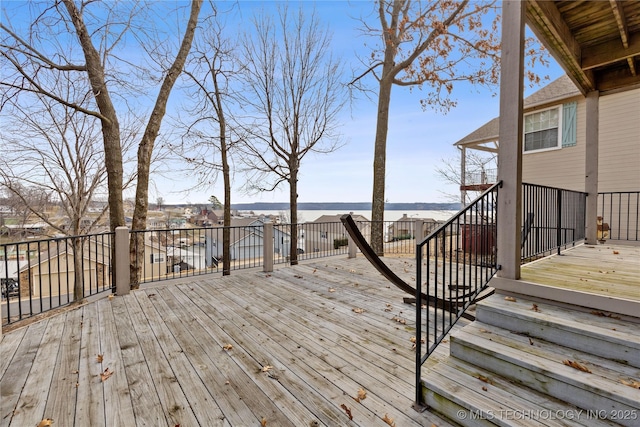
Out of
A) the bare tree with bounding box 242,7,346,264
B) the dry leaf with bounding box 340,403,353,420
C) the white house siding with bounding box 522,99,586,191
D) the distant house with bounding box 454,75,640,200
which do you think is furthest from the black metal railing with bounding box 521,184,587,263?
the bare tree with bounding box 242,7,346,264

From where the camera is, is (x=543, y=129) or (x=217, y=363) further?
(x=543, y=129)

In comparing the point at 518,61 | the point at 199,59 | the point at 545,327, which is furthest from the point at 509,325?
the point at 199,59

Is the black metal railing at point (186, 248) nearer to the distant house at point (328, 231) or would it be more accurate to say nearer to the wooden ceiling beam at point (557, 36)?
the distant house at point (328, 231)

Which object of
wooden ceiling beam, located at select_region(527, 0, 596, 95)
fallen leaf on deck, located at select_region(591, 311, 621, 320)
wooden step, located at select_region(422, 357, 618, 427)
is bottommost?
wooden step, located at select_region(422, 357, 618, 427)

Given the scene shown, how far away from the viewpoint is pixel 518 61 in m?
2.56

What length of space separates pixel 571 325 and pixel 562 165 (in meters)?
9.15

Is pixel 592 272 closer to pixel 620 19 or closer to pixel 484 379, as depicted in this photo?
pixel 484 379

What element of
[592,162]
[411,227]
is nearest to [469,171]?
[411,227]

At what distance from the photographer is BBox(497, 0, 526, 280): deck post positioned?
2564mm

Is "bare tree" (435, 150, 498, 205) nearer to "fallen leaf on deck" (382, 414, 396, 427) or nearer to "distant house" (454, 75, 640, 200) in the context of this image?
"distant house" (454, 75, 640, 200)

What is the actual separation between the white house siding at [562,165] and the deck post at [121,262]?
1041cm

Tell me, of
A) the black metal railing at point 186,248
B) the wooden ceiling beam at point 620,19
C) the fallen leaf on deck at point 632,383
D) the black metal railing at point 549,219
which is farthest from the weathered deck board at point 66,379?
the wooden ceiling beam at point 620,19

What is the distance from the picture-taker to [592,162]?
16.4 feet

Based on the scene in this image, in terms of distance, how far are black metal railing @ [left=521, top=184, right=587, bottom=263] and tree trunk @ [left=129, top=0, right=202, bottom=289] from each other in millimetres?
7081
